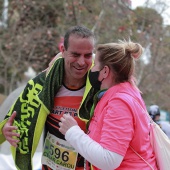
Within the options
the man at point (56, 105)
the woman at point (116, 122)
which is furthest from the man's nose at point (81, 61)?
the woman at point (116, 122)

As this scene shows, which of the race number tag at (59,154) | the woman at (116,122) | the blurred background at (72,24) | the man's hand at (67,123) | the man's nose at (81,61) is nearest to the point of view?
the woman at (116,122)

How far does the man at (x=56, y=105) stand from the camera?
9.22ft

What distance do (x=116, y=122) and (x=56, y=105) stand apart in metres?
0.92

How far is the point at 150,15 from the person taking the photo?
11.3m

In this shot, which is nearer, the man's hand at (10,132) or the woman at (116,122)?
the woman at (116,122)

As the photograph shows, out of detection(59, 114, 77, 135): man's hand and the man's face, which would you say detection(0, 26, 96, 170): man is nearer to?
Answer: the man's face

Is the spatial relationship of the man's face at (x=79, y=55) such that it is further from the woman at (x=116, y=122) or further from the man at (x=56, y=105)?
the woman at (x=116, y=122)

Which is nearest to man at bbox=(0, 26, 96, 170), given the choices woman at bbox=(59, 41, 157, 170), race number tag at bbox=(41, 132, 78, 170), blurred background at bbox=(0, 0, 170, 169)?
race number tag at bbox=(41, 132, 78, 170)

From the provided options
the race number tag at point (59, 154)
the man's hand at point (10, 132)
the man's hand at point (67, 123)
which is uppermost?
the man's hand at point (67, 123)

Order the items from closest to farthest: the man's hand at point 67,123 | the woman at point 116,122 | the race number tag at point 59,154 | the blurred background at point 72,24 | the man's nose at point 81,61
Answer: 1. the woman at point 116,122
2. the man's hand at point 67,123
3. the man's nose at point 81,61
4. the race number tag at point 59,154
5. the blurred background at point 72,24

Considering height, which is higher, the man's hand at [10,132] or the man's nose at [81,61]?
the man's nose at [81,61]

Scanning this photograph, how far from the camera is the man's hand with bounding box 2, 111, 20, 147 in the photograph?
2.84m

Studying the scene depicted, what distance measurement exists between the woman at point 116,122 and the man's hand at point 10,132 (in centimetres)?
66

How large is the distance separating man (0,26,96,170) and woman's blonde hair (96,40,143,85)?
18.1 inches
